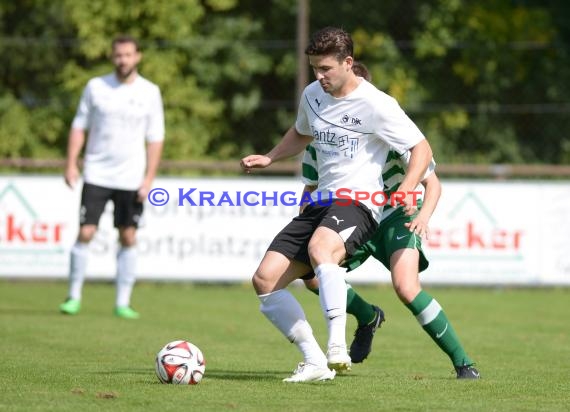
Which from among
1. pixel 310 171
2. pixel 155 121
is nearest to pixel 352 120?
pixel 310 171

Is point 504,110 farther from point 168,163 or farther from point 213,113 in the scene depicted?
point 168,163

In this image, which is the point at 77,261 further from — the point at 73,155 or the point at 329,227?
the point at 329,227

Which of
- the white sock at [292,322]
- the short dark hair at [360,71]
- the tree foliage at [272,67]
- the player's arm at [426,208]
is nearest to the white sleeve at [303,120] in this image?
the short dark hair at [360,71]

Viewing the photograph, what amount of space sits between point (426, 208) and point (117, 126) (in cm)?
515

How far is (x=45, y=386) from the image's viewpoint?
6.21 metres

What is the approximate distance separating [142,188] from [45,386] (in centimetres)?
493

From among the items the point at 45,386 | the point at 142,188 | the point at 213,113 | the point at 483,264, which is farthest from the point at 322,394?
the point at 213,113

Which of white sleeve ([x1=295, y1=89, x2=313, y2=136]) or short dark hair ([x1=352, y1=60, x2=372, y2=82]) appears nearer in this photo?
white sleeve ([x1=295, y1=89, x2=313, y2=136])

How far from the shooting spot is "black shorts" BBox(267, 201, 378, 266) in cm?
660

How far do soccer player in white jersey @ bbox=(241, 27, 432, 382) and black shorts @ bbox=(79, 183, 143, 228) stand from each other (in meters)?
4.38

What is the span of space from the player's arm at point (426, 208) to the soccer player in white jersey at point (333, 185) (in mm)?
94

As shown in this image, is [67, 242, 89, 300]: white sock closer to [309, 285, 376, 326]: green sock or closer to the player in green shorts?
[309, 285, 376, 326]: green sock

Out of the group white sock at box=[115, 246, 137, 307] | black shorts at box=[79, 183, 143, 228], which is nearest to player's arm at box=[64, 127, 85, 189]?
black shorts at box=[79, 183, 143, 228]

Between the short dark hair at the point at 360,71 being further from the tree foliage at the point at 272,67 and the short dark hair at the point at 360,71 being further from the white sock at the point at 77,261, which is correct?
the tree foliage at the point at 272,67
